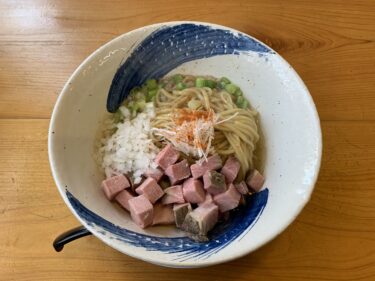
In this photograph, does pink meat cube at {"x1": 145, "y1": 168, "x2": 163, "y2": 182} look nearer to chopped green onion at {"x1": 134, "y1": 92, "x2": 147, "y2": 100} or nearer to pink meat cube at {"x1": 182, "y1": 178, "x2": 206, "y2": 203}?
pink meat cube at {"x1": 182, "y1": 178, "x2": 206, "y2": 203}

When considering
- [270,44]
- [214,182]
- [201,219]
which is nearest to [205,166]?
[214,182]

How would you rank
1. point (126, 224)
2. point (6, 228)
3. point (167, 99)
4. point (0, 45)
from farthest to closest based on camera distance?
1. point (0, 45)
2. point (167, 99)
3. point (6, 228)
4. point (126, 224)

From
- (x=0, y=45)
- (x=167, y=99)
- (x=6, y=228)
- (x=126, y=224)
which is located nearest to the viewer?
(x=126, y=224)

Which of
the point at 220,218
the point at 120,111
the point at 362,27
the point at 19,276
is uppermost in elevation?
the point at 362,27

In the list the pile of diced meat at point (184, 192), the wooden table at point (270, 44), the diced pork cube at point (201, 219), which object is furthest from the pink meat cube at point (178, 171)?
the wooden table at point (270, 44)

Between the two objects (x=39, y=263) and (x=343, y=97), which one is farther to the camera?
(x=343, y=97)

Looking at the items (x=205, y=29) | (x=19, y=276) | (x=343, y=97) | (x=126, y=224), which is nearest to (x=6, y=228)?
(x=19, y=276)

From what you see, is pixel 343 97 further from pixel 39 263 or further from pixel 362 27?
pixel 39 263

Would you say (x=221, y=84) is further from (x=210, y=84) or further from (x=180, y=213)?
(x=180, y=213)
